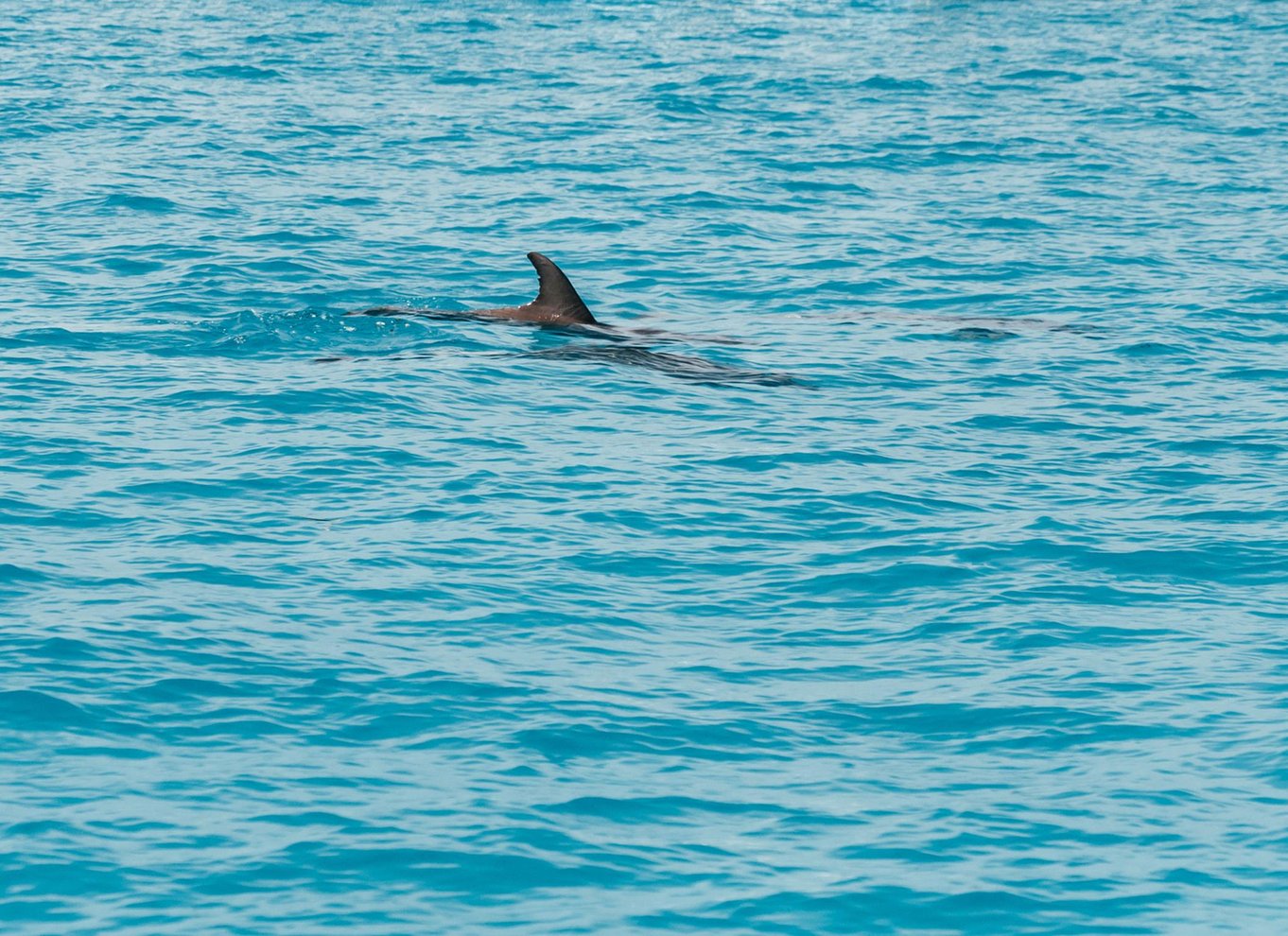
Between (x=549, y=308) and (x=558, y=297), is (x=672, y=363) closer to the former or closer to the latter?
(x=558, y=297)

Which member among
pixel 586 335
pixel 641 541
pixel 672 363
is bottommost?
pixel 641 541

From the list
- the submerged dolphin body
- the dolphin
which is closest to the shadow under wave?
the submerged dolphin body

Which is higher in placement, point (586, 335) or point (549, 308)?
point (549, 308)

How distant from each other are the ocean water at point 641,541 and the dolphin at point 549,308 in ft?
1.13

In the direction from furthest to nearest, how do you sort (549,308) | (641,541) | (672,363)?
(549,308), (672,363), (641,541)

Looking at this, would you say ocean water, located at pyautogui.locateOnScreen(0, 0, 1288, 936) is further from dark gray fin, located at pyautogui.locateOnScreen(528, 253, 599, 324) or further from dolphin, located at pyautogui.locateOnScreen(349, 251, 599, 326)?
dark gray fin, located at pyautogui.locateOnScreen(528, 253, 599, 324)

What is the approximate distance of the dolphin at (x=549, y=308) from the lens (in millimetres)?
24000

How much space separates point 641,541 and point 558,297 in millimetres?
7719

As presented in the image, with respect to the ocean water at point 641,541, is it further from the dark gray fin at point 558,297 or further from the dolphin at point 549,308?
the dark gray fin at point 558,297

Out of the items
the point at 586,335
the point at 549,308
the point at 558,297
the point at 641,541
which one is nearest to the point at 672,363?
the point at 586,335

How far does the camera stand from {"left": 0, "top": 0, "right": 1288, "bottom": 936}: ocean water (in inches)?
462

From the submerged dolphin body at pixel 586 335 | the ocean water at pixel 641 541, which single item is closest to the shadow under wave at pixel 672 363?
the submerged dolphin body at pixel 586 335

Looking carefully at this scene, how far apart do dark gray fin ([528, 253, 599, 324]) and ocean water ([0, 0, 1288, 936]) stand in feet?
1.51

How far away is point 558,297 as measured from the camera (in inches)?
953
